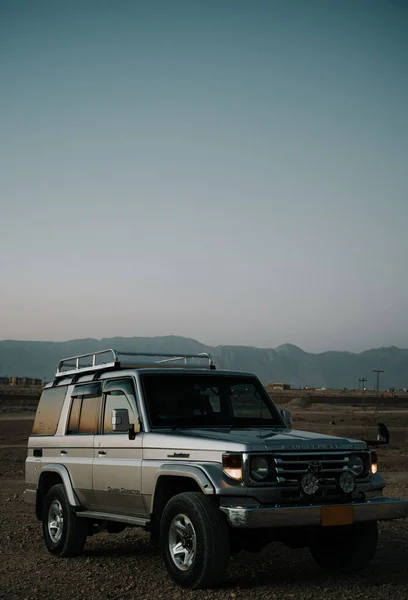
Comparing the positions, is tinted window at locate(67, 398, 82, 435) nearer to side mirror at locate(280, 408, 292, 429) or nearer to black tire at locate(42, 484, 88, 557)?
black tire at locate(42, 484, 88, 557)

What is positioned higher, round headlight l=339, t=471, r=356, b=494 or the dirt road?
round headlight l=339, t=471, r=356, b=494

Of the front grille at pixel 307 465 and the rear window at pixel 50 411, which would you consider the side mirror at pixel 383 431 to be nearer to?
the front grille at pixel 307 465

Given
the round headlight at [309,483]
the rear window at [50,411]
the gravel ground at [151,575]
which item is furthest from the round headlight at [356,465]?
the rear window at [50,411]

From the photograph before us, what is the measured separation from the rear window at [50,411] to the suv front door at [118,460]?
1439 mm

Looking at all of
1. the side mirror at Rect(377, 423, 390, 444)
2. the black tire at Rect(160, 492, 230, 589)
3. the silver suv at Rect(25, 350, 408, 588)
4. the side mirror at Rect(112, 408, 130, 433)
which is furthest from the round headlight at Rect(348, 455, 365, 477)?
the side mirror at Rect(112, 408, 130, 433)

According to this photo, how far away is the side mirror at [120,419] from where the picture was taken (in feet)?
28.7

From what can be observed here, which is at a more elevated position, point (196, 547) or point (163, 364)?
point (163, 364)

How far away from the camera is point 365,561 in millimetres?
8594

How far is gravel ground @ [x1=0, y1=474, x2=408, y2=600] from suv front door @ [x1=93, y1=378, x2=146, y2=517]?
70 cm

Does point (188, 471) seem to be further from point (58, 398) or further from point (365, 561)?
point (58, 398)

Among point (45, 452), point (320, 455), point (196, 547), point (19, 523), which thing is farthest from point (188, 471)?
point (19, 523)

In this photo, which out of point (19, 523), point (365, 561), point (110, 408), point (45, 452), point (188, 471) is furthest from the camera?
point (19, 523)

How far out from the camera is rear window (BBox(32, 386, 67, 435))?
11164 millimetres

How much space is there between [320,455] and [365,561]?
1.44m
